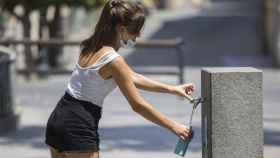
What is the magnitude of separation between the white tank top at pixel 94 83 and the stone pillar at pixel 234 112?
2.62 feet

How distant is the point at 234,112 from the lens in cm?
531

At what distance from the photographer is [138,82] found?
5.03 meters

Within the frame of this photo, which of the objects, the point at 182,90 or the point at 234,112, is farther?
the point at 234,112

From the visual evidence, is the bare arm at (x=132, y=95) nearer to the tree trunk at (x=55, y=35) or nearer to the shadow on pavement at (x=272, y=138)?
the shadow on pavement at (x=272, y=138)

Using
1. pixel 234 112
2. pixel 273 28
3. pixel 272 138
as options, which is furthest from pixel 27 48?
pixel 234 112

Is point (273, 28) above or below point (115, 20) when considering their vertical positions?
below

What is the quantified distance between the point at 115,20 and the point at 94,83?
356 mm

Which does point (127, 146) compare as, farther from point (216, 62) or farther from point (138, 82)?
point (216, 62)

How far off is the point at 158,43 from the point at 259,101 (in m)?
10.9

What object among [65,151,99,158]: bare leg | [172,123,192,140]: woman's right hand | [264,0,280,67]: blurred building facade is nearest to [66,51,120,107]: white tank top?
[65,151,99,158]: bare leg

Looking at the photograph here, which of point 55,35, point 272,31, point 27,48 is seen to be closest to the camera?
point 27,48

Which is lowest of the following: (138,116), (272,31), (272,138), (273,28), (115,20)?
(138,116)

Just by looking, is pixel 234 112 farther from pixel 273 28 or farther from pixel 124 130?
pixel 273 28

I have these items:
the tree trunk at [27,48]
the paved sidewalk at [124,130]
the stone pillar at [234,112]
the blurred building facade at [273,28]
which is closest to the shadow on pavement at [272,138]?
the paved sidewalk at [124,130]
